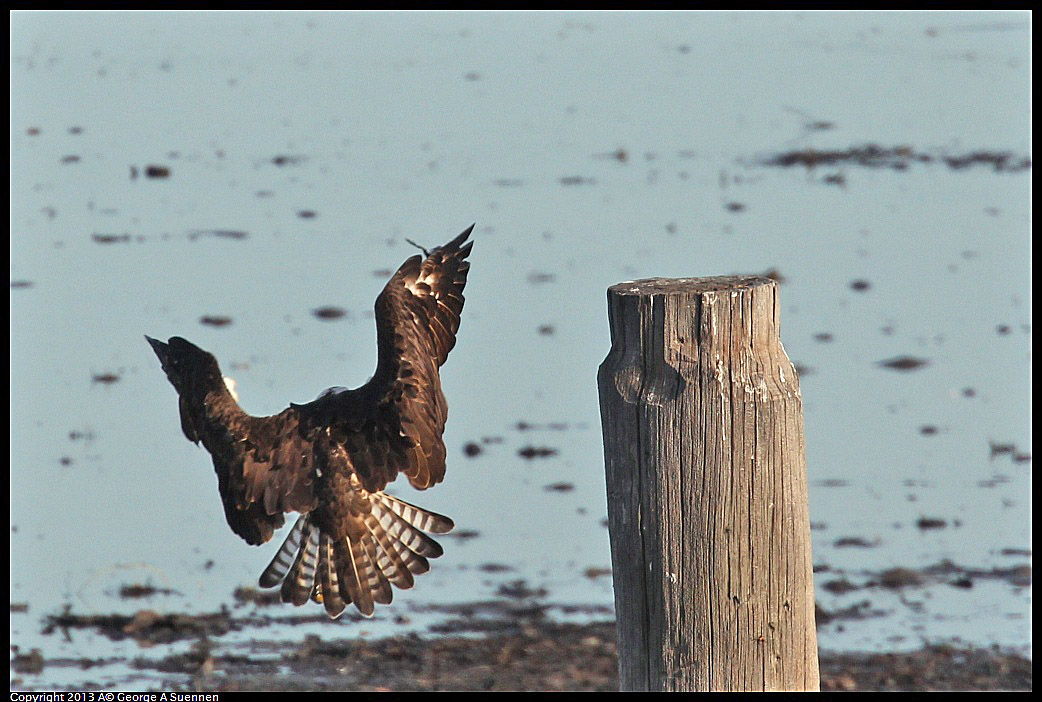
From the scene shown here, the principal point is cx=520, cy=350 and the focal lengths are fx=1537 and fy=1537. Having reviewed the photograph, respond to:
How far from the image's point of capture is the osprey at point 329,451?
5.52 m

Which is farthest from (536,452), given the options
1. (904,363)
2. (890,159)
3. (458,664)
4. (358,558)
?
(890,159)

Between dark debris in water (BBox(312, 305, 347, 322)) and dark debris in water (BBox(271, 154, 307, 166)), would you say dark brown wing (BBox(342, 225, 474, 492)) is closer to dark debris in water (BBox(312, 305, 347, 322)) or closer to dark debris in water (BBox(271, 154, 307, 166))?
dark debris in water (BBox(312, 305, 347, 322))

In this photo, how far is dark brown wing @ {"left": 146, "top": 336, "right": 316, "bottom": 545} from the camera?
18.1 feet

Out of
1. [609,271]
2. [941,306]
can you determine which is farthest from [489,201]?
[941,306]

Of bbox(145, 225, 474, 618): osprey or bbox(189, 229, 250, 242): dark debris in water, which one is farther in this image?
bbox(189, 229, 250, 242): dark debris in water

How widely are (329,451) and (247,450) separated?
30 centimetres

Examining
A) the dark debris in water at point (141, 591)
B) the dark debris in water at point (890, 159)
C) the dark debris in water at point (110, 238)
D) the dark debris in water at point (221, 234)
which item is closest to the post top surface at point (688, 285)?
the dark debris in water at point (141, 591)

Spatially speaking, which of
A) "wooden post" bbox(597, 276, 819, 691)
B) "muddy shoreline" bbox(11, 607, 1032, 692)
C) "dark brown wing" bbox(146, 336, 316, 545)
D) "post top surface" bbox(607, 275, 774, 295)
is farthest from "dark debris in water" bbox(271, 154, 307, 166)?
"wooden post" bbox(597, 276, 819, 691)

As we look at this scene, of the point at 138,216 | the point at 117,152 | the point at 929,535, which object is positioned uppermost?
the point at 117,152

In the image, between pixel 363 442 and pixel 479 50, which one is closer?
pixel 363 442

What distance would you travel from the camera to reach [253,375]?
948 centimetres

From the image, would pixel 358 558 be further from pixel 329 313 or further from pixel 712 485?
pixel 329 313

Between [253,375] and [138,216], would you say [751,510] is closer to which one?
[253,375]

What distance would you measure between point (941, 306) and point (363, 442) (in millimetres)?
6399
